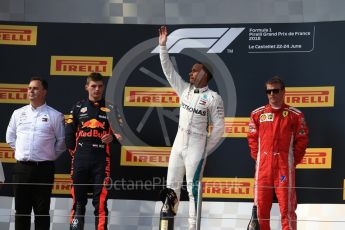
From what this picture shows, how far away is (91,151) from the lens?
18.4 ft

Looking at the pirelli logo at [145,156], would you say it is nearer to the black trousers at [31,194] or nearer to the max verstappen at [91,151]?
the max verstappen at [91,151]

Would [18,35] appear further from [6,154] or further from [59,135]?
[59,135]

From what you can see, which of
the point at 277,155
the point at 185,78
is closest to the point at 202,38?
the point at 185,78

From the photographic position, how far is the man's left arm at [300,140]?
18.4 ft

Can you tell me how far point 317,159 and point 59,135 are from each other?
215 centimetres

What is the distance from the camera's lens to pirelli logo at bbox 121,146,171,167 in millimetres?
6387

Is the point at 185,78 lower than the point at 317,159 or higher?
higher

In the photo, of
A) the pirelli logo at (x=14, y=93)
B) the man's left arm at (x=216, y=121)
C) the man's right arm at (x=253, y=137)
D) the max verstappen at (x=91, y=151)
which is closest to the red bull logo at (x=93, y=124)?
the max verstappen at (x=91, y=151)

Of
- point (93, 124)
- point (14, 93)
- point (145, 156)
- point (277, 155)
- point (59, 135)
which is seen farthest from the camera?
point (14, 93)

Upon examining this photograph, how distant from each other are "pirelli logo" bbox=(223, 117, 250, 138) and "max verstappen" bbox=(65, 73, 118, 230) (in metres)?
1.13

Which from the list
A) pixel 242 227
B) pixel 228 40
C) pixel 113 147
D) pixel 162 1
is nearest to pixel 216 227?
pixel 242 227

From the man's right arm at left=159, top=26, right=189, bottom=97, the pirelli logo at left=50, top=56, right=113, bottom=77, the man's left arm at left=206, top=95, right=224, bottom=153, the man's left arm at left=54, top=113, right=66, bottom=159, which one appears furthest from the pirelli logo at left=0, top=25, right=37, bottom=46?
the man's left arm at left=206, top=95, right=224, bottom=153

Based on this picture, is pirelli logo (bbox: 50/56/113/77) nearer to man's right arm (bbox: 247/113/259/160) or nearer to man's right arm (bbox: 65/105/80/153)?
man's right arm (bbox: 65/105/80/153)

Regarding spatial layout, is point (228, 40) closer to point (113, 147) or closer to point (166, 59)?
point (166, 59)
